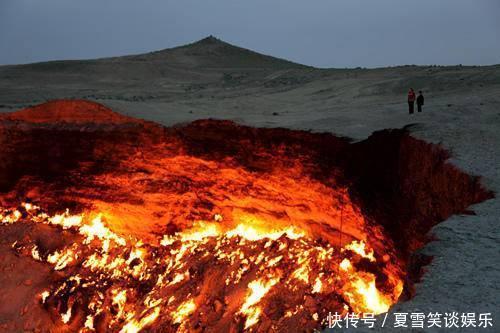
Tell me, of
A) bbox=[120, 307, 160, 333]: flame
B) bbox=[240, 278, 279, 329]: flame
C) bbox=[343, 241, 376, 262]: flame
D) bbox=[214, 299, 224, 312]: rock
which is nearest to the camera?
bbox=[240, 278, 279, 329]: flame

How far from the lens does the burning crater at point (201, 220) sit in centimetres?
605

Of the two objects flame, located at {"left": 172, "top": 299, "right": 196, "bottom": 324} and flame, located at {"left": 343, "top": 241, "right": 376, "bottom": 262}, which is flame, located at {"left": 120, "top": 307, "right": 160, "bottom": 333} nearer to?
flame, located at {"left": 172, "top": 299, "right": 196, "bottom": 324}

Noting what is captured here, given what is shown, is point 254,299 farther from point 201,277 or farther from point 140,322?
point 140,322

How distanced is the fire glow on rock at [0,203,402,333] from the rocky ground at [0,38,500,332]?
199 centimetres

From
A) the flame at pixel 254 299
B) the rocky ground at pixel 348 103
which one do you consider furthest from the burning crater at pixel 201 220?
the rocky ground at pixel 348 103

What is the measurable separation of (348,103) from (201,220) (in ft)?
16.7

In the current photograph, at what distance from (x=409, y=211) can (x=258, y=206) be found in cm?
292

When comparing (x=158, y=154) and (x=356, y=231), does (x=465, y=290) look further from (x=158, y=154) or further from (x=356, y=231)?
(x=158, y=154)

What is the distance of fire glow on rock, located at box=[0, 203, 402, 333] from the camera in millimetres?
6258

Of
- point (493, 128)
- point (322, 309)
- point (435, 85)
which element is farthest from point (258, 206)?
point (435, 85)

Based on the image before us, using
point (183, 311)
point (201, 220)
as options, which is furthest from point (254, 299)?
point (201, 220)

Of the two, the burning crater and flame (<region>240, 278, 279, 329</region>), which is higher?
the burning crater

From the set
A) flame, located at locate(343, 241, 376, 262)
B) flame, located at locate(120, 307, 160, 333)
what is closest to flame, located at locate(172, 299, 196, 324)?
flame, located at locate(120, 307, 160, 333)

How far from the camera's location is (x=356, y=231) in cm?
663
